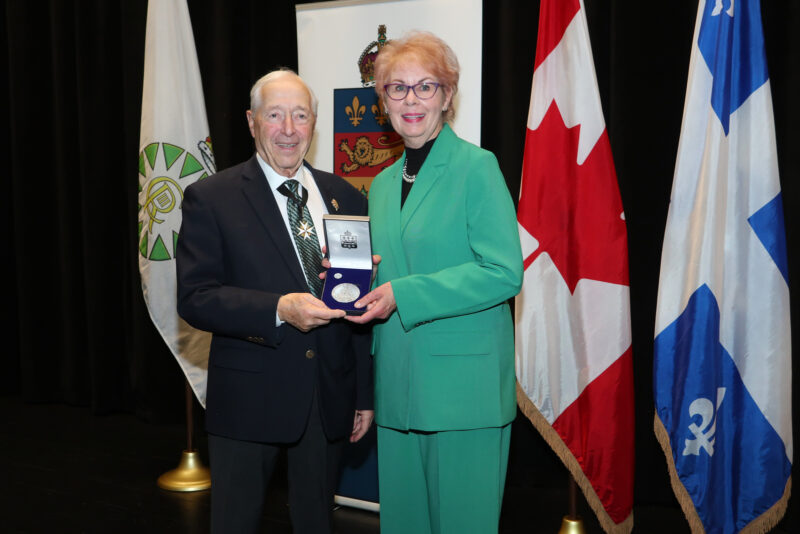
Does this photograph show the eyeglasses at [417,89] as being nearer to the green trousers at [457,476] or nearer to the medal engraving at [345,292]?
the medal engraving at [345,292]

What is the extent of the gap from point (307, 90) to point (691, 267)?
5.20 ft

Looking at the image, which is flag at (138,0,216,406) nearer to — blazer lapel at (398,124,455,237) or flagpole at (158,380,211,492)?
flagpole at (158,380,211,492)

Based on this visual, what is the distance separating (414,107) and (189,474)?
8.41 ft

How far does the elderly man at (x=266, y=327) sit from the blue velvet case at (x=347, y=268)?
77mm

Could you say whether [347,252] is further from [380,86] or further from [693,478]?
[693,478]

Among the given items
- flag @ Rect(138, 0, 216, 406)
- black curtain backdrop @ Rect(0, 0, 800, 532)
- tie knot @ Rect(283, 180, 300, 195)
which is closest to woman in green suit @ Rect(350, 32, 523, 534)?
tie knot @ Rect(283, 180, 300, 195)

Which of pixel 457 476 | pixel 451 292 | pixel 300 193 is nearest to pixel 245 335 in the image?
pixel 300 193

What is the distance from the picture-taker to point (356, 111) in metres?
3.19

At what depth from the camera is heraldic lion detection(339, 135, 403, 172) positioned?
3109mm

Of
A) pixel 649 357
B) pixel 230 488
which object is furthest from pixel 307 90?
pixel 649 357

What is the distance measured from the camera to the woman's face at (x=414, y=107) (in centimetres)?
182

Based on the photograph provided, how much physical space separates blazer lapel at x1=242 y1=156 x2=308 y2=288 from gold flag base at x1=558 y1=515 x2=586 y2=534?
1735 mm

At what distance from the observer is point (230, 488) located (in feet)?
6.17

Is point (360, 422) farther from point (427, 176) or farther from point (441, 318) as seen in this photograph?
point (427, 176)
